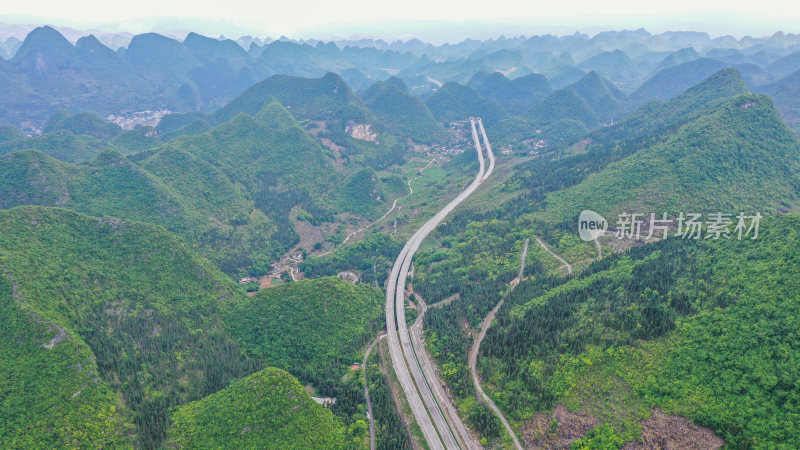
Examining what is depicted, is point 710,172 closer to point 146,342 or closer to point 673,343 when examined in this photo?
point 673,343

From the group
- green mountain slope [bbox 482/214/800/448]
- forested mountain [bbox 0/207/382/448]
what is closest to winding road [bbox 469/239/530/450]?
green mountain slope [bbox 482/214/800/448]

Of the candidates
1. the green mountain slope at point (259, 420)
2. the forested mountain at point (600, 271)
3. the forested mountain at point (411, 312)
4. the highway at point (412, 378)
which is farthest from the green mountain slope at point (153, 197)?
the green mountain slope at point (259, 420)

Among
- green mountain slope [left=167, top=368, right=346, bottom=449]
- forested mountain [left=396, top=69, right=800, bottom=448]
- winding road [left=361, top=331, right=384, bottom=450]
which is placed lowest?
winding road [left=361, top=331, right=384, bottom=450]

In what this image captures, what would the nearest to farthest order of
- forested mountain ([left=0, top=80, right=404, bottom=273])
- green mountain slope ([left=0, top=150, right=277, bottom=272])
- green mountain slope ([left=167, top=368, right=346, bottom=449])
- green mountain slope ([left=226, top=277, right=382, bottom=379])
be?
green mountain slope ([left=167, top=368, right=346, bottom=449])
green mountain slope ([left=226, top=277, right=382, bottom=379])
green mountain slope ([left=0, top=150, right=277, bottom=272])
forested mountain ([left=0, top=80, right=404, bottom=273])

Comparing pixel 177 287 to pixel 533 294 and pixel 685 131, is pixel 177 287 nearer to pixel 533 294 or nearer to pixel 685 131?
pixel 533 294

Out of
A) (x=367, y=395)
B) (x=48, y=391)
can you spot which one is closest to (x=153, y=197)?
(x=48, y=391)

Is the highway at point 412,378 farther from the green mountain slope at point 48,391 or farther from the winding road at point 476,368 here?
the green mountain slope at point 48,391

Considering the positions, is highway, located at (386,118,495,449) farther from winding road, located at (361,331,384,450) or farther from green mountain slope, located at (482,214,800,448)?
green mountain slope, located at (482,214,800,448)

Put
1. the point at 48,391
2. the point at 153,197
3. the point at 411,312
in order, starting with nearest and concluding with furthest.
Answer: the point at 48,391
the point at 411,312
the point at 153,197

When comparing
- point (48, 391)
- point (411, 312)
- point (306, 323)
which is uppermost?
point (48, 391)
